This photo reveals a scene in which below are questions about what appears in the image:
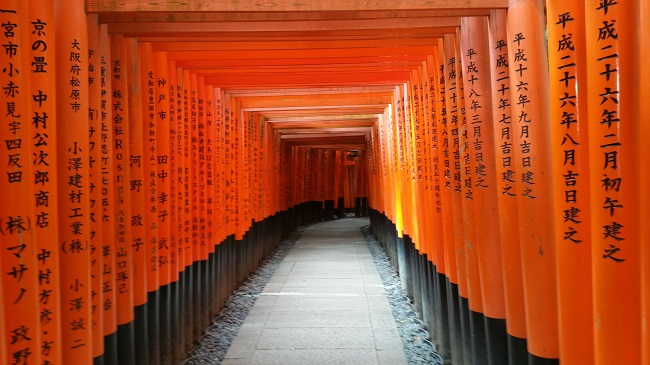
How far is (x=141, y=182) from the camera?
411 cm

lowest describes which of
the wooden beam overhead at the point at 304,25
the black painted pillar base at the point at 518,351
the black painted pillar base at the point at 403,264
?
the black painted pillar base at the point at 403,264

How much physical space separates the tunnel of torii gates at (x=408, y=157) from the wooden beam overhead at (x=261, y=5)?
0.01 meters

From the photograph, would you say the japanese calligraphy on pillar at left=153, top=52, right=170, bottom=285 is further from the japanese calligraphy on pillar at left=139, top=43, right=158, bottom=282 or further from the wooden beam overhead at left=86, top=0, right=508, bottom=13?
the wooden beam overhead at left=86, top=0, right=508, bottom=13

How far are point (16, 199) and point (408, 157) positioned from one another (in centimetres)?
515

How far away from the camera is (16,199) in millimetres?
2312

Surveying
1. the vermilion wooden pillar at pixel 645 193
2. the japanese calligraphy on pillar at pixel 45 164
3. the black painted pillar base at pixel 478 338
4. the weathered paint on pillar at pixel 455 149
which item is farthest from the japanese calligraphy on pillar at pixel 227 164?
the vermilion wooden pillar at pixel 645 193

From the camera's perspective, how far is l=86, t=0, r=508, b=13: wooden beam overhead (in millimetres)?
3184

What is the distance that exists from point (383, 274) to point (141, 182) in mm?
6208

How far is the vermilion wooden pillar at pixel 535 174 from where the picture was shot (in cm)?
275

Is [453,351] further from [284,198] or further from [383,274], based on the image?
[284,198]

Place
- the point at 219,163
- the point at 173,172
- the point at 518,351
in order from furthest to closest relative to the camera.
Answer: the point at 219,163
the point at 173,172
the point at 518,351

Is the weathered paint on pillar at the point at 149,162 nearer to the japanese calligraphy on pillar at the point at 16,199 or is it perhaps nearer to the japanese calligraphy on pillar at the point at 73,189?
the japanese calligraphy on pillar at the point at 73,189

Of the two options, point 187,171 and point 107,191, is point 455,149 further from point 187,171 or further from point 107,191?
point 187,171

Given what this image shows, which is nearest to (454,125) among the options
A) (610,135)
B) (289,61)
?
(610,135)
